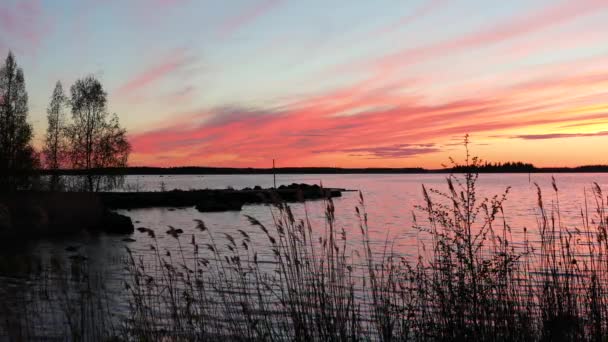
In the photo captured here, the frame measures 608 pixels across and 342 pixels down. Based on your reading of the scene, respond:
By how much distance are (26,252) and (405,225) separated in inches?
1077

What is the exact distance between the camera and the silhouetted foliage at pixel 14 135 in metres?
43.2

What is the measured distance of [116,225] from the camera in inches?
1473

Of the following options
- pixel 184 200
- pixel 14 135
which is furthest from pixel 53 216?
pixel 184 200

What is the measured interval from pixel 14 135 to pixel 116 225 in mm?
19403

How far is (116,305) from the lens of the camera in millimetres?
15477

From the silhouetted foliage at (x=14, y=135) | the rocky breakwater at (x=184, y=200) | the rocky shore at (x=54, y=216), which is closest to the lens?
the rocky shore at (x=54, y=216)

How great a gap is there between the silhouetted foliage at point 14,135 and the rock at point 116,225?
8.99 metres

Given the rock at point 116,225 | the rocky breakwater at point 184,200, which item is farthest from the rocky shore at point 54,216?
the rocky breakwater at point 184,200

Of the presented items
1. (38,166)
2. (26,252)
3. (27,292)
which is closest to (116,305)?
(27,292)

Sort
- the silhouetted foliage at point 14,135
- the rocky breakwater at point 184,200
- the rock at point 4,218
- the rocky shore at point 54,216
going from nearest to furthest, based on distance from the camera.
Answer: the rock at point 4,218, the rocky shore at point 54,216, the silhouetted foliage at point 14,135, the rocky breakwater at point 184,200

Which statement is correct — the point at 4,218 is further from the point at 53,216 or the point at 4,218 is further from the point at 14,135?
the point at 14,135

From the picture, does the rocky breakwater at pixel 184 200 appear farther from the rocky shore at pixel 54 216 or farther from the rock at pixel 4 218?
the rock at pixel 4 218

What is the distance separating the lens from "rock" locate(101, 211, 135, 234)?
37.2 m

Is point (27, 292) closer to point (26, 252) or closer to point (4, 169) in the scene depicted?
point (26, 252)
